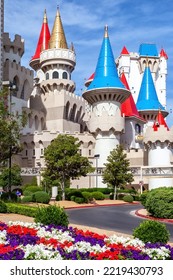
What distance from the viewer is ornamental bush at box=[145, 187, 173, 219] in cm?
2323

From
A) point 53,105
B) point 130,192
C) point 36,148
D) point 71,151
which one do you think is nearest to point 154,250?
point 71,151

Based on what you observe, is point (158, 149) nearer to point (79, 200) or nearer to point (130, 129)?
point (130, 129)

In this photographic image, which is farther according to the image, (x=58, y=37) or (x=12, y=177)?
(x=58, y=37)

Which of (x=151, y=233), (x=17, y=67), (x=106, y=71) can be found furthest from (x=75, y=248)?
(x=17, y=67)

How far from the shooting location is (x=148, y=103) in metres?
74.1

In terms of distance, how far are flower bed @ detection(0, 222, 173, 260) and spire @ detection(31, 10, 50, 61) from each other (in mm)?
68592

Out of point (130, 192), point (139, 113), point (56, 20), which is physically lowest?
point (130, 192)

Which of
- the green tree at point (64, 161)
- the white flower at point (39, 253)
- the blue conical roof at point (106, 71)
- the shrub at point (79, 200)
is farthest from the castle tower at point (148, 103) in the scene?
the white flower at point (39, 253)

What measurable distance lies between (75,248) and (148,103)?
6654 cm

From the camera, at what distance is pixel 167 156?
53781 millimetres

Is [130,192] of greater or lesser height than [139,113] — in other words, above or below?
below

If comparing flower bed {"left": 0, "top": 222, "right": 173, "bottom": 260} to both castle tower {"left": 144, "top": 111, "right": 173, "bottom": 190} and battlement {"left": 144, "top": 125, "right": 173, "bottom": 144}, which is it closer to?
castle tower {"left": 144, "top": 111, "right": 173, "bottom": 190}

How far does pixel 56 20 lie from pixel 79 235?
208 ft

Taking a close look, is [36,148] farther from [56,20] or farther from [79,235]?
[79,235]
